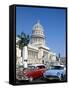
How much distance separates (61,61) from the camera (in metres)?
1.97

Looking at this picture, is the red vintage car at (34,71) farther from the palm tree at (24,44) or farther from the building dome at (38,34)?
the building dome at (38,34)

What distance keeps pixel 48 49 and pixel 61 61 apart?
4.6 inches

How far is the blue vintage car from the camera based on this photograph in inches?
76.3

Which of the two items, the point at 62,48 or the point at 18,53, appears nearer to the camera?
the point at 18,53

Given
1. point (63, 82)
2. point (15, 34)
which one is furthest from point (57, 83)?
point (15, 34)

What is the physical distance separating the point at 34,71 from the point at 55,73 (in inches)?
5.9

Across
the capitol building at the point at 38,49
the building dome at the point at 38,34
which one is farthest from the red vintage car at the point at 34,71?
the building dome at the point at 38,34

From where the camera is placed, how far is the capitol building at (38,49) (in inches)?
74.6

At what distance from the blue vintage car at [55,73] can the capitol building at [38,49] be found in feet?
0.20

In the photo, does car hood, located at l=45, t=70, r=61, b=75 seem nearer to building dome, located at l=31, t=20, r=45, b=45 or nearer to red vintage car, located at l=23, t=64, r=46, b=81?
red vintage car, located at l=23, t=64, r=46, b=81

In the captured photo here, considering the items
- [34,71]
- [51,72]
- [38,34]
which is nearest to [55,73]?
[51,72]

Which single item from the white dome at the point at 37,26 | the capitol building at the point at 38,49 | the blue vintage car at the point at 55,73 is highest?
the white dome at the point at 37,26

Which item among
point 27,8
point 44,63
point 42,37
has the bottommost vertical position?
point 44,63
